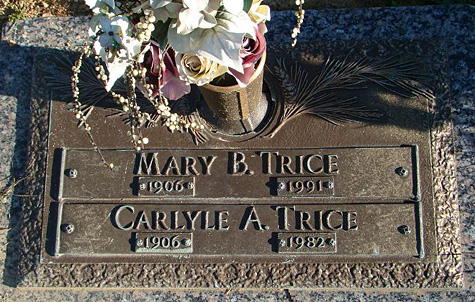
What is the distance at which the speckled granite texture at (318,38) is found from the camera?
93.2 inches

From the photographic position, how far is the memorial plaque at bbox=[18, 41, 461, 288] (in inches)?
90.5

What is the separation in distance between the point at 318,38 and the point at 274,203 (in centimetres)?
86

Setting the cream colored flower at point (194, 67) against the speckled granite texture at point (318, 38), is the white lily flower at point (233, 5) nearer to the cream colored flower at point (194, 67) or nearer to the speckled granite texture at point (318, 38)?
the cream colored flower at point (194, 67)

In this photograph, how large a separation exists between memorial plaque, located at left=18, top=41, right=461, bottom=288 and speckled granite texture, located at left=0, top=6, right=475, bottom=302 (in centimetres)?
8

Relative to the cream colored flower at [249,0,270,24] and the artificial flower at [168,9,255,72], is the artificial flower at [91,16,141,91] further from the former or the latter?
the cream colored flower at [249,0,270,24]

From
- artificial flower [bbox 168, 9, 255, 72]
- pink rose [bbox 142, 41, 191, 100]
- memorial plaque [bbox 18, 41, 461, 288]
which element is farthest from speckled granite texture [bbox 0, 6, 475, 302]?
artificial flower [bbox 168, 9, 255, 72]

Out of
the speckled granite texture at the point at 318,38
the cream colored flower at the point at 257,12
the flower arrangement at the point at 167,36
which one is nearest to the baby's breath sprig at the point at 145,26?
the flower arrangement at the point at 167,36

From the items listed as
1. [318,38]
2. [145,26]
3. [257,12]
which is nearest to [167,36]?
[145,26]

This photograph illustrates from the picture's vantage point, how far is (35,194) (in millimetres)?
2496

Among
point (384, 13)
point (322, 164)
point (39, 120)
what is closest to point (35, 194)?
point (39, 120)

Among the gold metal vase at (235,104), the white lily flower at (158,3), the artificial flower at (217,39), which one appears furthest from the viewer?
the gold metal vase at (235,104)

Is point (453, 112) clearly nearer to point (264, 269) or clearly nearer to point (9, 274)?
point (264, 269)

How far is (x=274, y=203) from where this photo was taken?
7.75 ft

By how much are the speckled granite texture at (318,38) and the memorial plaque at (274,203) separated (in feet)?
0.25
